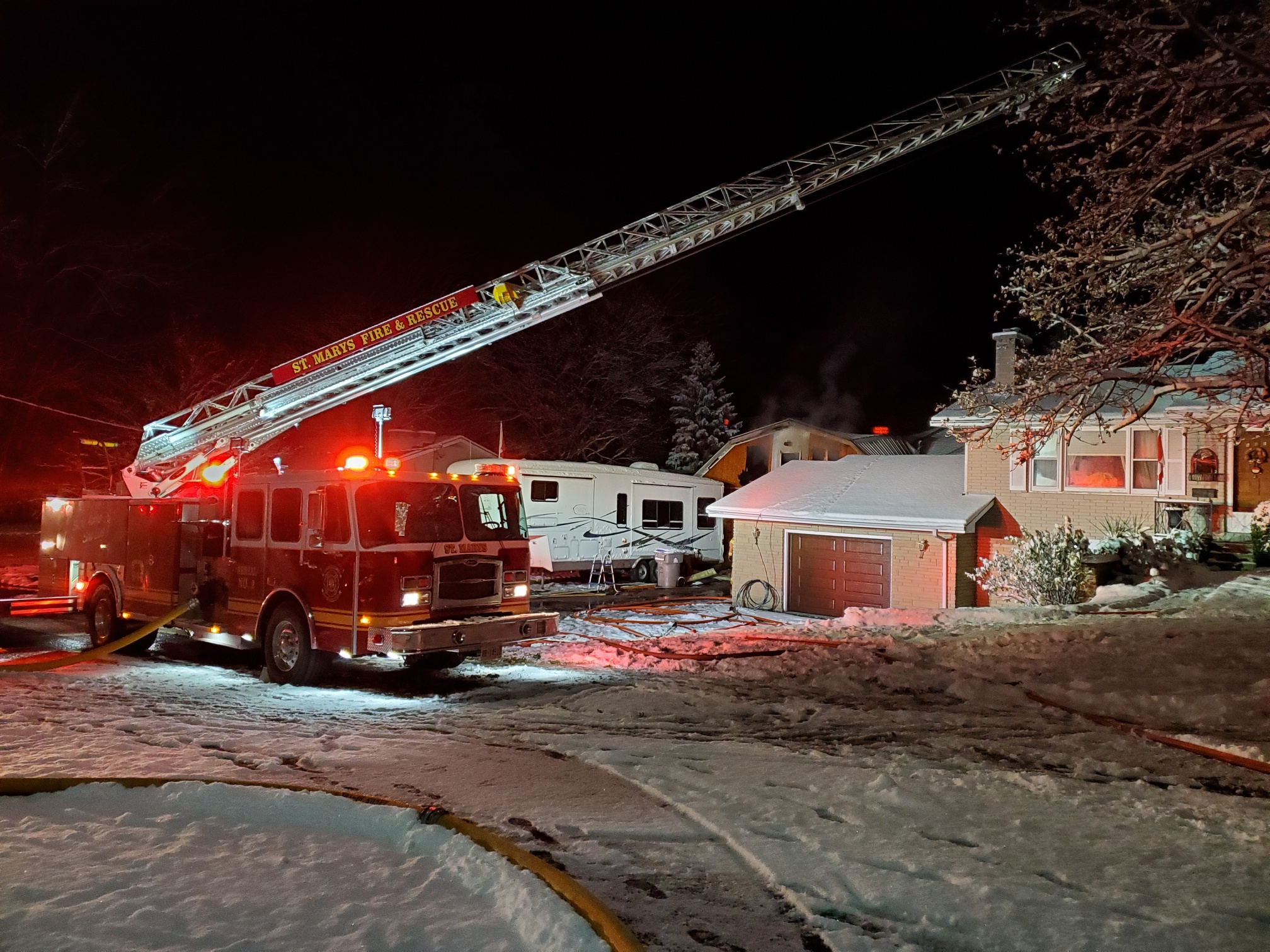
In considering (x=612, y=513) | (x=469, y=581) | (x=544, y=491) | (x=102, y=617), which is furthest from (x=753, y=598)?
(x=102, y=617)

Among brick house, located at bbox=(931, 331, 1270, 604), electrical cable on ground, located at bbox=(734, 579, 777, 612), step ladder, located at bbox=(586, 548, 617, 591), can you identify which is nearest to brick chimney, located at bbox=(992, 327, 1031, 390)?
brick house, located at bbox=(931, 331, 1270, 604)

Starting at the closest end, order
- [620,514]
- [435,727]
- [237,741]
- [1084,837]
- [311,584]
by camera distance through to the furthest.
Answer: [1084,837] → [237,741] → [435,727] → [311,584] → [620,514]

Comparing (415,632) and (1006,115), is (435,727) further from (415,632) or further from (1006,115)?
(1006,115)

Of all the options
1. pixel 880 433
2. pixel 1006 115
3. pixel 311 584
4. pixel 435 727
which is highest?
pixel 1006 115

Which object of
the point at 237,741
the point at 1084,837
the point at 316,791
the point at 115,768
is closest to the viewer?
the point at 1084,837

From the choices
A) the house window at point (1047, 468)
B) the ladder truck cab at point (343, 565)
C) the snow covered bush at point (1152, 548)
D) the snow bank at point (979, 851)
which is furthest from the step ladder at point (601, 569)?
the snow bank at point (979, 851)

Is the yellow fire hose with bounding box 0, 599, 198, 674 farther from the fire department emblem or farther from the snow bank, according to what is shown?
the snow bank

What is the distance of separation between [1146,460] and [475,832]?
18598mm

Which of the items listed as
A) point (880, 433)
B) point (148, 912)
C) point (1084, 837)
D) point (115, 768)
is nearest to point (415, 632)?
point (115, 768)

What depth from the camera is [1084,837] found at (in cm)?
461

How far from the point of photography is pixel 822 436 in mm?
40406

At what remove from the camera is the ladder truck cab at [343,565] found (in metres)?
9.61

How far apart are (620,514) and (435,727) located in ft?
56.7

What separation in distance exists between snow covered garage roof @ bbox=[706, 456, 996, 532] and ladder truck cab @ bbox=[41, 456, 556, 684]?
456 inches
